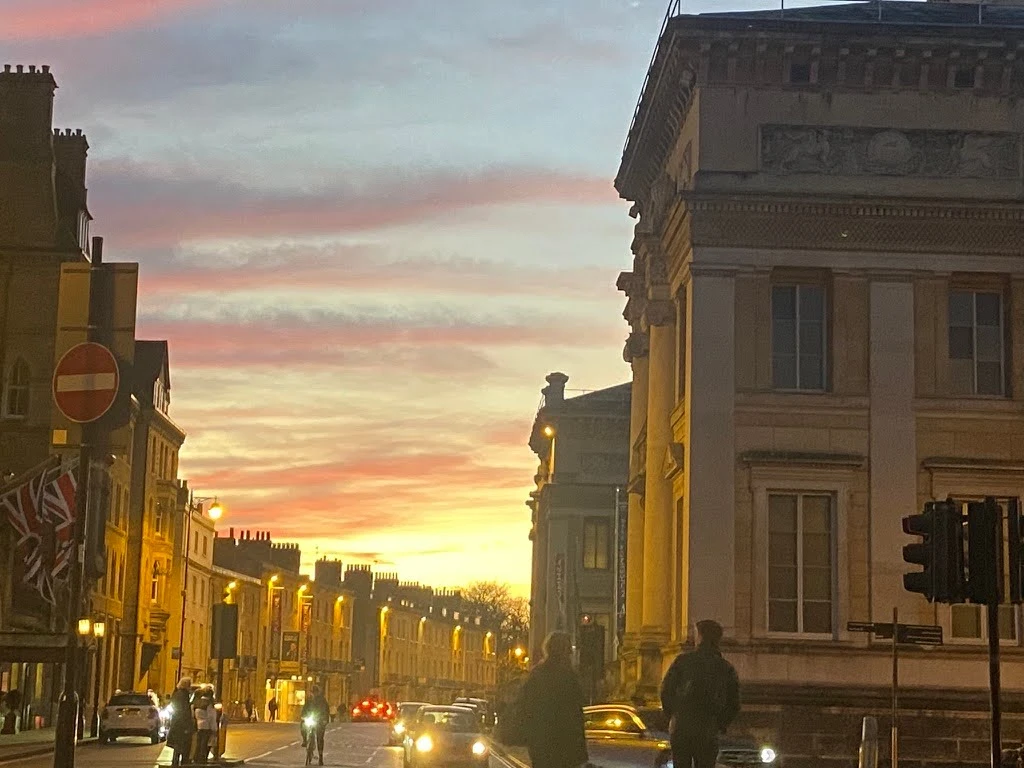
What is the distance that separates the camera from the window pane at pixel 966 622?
39406mm

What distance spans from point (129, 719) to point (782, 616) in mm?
26553

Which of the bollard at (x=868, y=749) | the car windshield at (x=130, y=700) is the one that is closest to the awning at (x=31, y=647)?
the car windshield at (x=130, y=700)

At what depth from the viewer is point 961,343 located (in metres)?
41.0

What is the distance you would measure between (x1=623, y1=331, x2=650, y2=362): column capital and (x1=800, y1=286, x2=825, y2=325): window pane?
10187 mm

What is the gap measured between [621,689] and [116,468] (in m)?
41.0

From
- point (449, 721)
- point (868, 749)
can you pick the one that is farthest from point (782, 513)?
point (868, 749)

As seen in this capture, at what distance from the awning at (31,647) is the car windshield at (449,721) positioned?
406 inches

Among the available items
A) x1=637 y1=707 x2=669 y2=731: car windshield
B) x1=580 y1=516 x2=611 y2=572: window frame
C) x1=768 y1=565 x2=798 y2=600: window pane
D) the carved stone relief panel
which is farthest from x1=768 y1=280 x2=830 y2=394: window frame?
x1=580 y1=516 x2=611 y2=572: window frame

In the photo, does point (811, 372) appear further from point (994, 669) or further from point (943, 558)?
point (994, 669)

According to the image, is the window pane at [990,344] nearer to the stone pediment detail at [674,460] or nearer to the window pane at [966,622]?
the window pane at [966,622]

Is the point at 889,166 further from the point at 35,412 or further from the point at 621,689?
the point at 35,412

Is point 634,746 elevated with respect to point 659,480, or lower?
lower

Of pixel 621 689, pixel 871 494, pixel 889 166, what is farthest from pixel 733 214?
pixel 621 689

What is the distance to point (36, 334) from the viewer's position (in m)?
72.8
